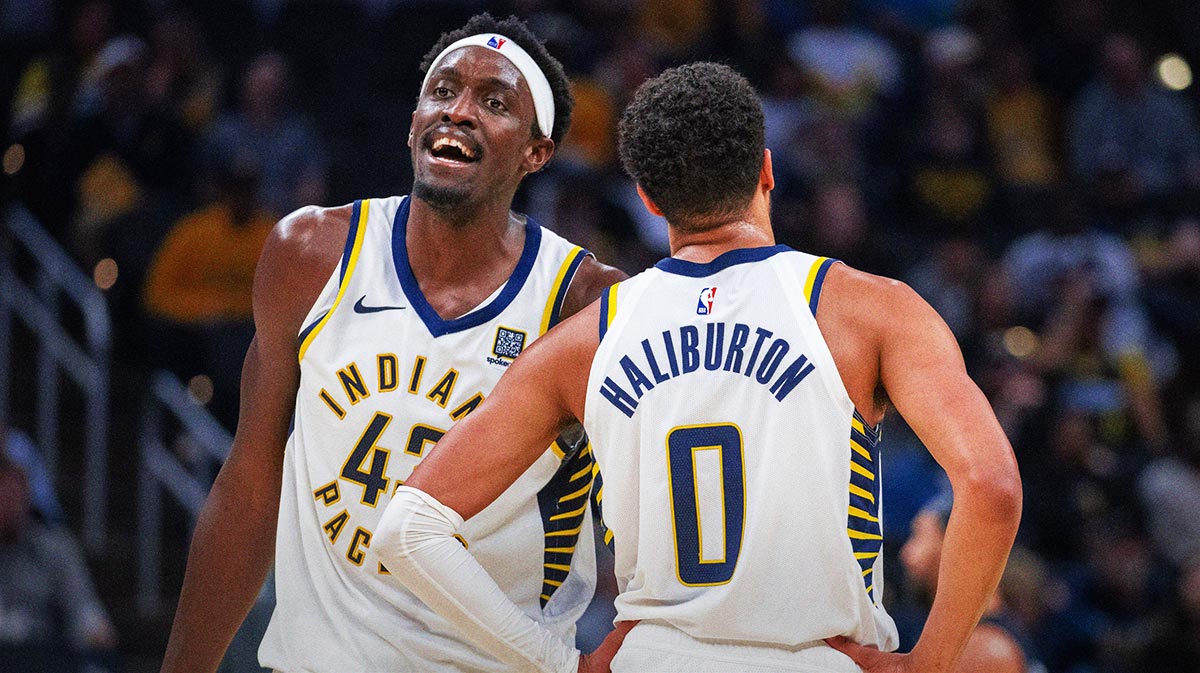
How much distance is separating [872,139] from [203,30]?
172 inches

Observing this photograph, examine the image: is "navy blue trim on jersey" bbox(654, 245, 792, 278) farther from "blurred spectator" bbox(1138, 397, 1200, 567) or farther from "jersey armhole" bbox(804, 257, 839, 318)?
"blurred spectator" bbox(1138, 397, 1200, 567)

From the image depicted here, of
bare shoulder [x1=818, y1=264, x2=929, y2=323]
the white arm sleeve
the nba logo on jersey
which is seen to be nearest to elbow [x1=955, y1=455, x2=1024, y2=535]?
bare shoulder [x1=818, y1=264, x2=929, y2=323]

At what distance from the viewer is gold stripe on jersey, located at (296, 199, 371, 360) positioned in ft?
11.2

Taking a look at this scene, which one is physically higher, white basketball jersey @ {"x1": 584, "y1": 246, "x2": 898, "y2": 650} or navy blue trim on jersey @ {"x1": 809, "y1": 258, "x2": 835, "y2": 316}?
navy blue trim on jersey @ {"x1": 809, "y1": 258, "x2": 835, "y2": 316}

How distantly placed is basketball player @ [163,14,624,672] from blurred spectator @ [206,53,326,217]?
5089mm

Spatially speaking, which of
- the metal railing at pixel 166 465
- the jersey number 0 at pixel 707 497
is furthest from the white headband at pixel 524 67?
the metal railing at pixel 166 465

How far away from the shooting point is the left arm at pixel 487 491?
2803 mm

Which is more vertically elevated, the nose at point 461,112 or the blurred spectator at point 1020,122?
the nose at point 461,112

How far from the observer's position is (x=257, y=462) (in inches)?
140

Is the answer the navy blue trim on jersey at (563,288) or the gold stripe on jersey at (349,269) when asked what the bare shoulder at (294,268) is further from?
the navy blue trim on jersey at (563,288)

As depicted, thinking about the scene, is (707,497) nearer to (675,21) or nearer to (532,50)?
(532,50)

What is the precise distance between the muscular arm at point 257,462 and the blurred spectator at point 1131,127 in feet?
25.1

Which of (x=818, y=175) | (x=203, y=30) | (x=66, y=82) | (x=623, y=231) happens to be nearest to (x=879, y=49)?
(x=818, y=175)

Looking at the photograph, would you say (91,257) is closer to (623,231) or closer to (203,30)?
(203,30)
